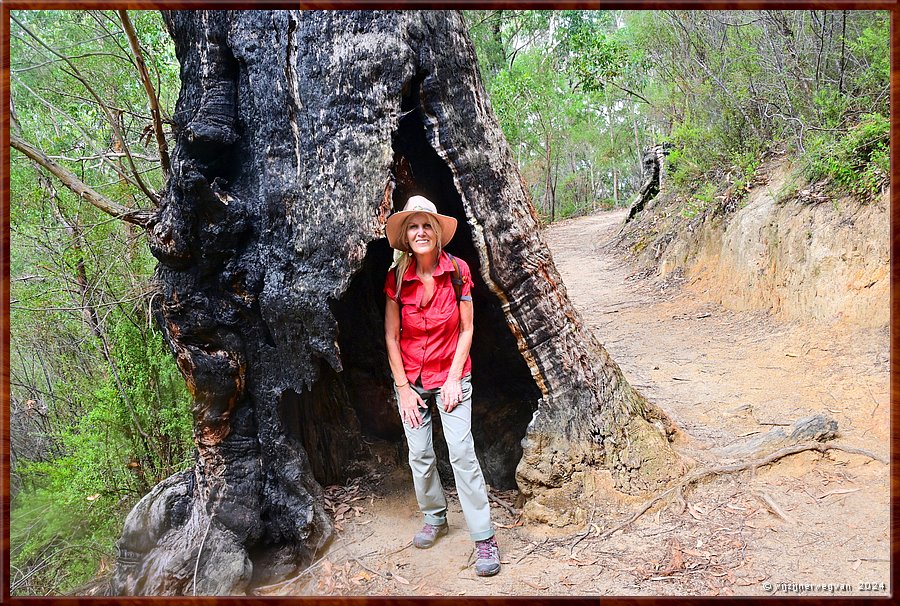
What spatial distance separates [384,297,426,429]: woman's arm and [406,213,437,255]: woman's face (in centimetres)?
31

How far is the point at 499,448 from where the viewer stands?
12.3 ft

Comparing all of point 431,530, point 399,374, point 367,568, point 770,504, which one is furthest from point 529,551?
A: point 770,504

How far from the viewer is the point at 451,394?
279 centimetres

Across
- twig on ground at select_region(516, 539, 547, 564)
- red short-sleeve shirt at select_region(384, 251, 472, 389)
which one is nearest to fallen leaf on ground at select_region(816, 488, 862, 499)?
twig on ground at select_region(516, 539, 547, 564)

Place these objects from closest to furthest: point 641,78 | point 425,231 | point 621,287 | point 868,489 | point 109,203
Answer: point 425,231 → point 868,489 → point 109,203 → point 621,287 → point 641,78

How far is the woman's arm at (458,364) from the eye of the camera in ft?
9.16

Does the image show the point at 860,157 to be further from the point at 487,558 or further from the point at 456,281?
the point at 487,558

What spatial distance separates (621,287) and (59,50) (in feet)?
25.4

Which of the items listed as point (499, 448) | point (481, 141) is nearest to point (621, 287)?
point (499, 448)

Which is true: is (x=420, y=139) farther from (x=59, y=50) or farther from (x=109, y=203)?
(x=59, y=50)

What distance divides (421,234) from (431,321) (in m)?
0.42

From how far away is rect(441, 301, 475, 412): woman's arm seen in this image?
2.79 metres

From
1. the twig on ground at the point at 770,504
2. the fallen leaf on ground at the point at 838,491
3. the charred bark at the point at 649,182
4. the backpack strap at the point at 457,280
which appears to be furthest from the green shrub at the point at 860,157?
the charred bark at the point at 649,182

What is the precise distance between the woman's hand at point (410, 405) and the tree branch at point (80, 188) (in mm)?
1591
